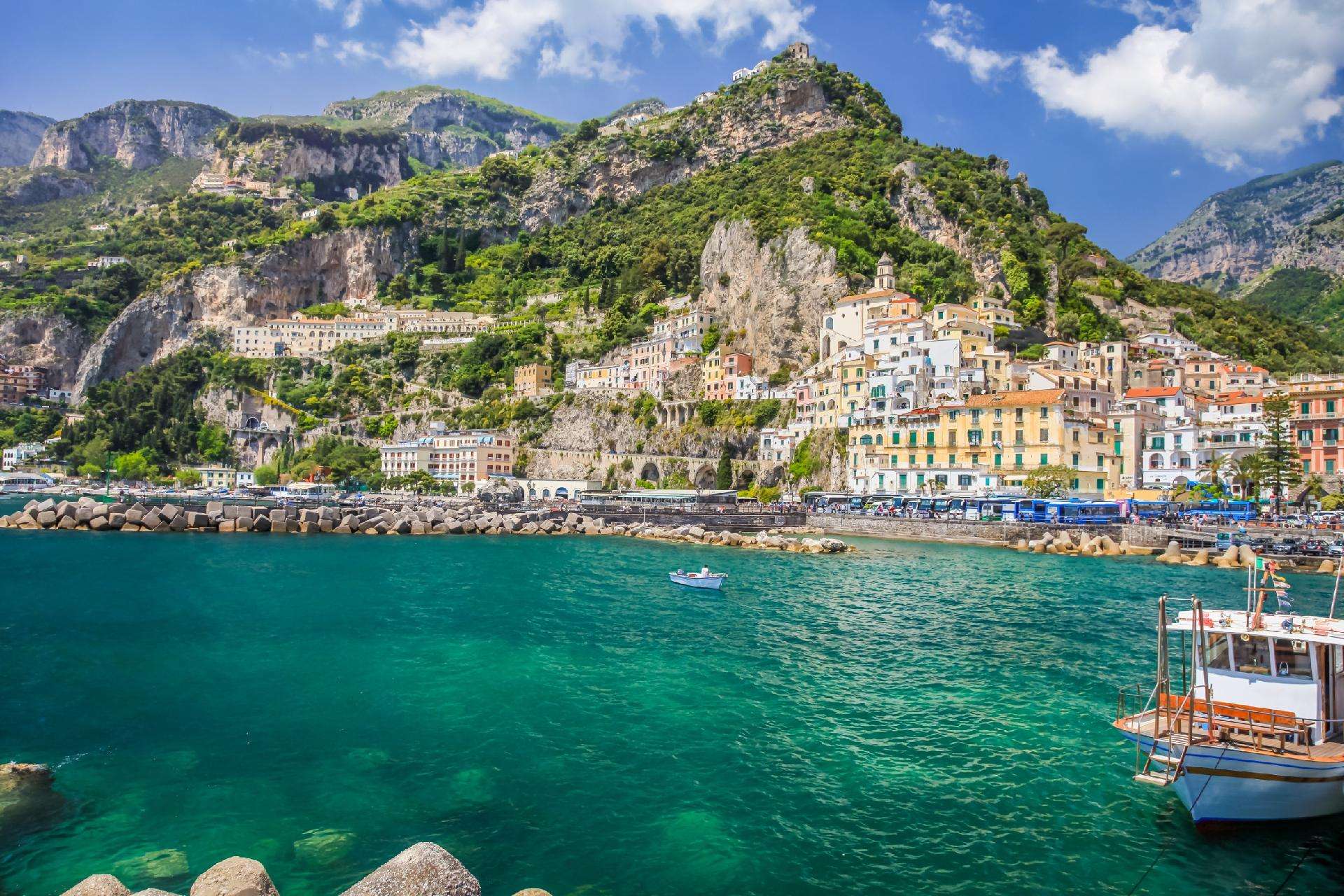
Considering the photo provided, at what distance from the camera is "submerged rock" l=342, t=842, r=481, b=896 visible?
25.6 ft

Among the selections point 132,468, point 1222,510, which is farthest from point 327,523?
point 1222,510

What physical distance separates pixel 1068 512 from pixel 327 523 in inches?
2123

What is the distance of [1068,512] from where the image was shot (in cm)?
5403

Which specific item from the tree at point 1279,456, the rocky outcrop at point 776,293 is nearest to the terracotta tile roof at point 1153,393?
the tree at point 1279,456

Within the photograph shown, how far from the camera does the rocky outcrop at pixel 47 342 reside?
128250 millimetres

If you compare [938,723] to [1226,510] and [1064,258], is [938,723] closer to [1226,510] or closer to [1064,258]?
[1226,510]

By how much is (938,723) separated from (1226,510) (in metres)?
50.0

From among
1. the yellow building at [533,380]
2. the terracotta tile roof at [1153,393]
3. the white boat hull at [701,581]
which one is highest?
the yellow building at [533,380]

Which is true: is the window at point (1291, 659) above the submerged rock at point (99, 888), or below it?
above

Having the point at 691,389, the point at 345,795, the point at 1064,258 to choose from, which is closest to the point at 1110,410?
the point at 1064,258

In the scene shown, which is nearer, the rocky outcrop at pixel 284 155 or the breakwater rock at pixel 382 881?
the breakwater rock at pixel 382 881

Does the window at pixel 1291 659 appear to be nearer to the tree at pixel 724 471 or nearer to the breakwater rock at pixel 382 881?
the breakwater rock at pixel 382 881

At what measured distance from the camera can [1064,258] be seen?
300 ft

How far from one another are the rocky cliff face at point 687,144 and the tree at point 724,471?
224 feet
